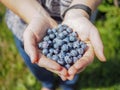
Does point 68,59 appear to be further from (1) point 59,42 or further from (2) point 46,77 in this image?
(2) point 46,77

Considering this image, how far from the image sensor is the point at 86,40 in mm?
1586

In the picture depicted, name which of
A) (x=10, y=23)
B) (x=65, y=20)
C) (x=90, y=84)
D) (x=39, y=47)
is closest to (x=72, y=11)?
(x=65, y=20)

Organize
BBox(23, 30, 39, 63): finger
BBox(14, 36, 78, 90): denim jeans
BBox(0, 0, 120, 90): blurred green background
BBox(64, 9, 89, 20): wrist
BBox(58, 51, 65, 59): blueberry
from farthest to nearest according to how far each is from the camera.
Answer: BBox(0, 0, 120, 90): blurred green background, BBox(14, 36, 78, 90): denim jeans, BBox(64, 9, 89, 20): wrist, BBox(58, 51, 65, 59): blueberry, BBox(23, 30, 39, 63): finger

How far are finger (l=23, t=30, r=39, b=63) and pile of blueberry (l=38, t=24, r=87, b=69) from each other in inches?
2.4

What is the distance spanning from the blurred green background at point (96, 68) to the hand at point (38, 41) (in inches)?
34.1

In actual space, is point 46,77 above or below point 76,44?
below

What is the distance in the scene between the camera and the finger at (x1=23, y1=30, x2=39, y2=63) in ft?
4.65

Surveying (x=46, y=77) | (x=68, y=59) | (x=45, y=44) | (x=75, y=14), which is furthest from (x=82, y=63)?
(x=46, y=77)

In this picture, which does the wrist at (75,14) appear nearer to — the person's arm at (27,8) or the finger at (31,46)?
the person's arm at (27,8)

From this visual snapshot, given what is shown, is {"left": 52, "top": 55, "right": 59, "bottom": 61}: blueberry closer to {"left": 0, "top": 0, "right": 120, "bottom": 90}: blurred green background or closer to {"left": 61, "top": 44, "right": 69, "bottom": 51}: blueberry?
{"left": 61, "top": 44, "right": 69, "bottom": 51}: blueberry

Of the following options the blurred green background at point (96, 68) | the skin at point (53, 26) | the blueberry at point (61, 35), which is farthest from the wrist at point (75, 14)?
the blurred green background at point (96, 68)

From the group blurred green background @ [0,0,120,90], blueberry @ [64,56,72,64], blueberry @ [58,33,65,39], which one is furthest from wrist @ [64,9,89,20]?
blurred green background @ [0,0,120,90]

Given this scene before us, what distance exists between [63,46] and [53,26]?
16 centimetres

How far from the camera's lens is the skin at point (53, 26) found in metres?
1.43
